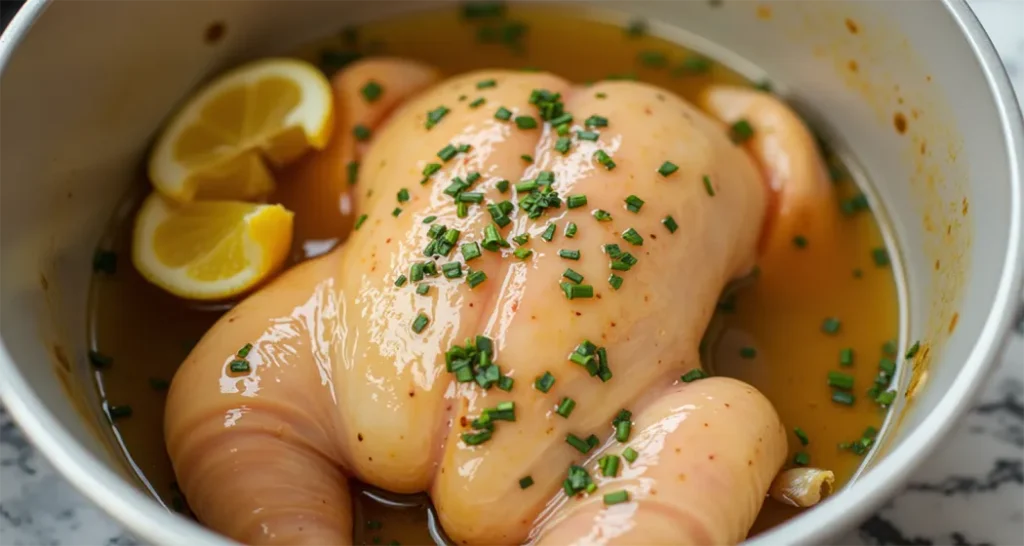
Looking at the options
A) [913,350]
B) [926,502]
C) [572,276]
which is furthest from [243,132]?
[926,502]

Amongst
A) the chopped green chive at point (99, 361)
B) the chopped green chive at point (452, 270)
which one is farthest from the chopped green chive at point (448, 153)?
the chopped green chive at point (99, 361)

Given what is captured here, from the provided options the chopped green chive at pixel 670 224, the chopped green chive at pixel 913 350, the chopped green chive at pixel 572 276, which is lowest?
the chopped green chive at pixel 913 350

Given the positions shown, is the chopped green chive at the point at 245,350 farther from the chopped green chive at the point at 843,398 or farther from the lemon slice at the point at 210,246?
the chopped green chive at the point at 843,398

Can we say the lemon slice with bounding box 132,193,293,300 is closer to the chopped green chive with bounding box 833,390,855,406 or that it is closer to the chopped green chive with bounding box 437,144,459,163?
the chopped green chive with bounding box 437,144,459,163

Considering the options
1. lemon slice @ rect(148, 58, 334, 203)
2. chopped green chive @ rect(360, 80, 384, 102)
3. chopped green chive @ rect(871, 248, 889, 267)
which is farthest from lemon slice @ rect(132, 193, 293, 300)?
chopped green chive @ rect(871, 248, 889, 267)

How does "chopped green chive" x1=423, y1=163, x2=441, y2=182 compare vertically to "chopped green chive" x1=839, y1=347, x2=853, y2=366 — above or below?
above

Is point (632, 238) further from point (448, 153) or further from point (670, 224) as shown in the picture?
point (448, 153)
